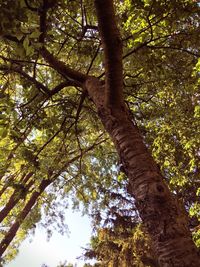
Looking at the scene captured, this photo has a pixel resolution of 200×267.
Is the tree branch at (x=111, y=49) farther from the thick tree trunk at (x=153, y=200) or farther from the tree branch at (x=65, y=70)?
the tree branch at (x=65, y=70)

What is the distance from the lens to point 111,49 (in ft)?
11.6

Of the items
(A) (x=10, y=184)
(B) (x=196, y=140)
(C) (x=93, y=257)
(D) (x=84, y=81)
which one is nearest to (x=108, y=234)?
(C) (x=93, y=257)

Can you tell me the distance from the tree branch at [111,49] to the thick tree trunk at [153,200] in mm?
157

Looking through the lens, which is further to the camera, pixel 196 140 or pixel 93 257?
pixel 93 257

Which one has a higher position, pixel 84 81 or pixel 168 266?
pixel 84 81

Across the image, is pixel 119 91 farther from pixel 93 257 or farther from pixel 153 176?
pixel 93 257

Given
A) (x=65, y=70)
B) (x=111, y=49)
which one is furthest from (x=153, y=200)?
(x=65, y=70)

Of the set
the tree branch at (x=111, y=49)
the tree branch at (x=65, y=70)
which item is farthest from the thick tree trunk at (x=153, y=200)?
the tree branch at (x=65, y=70)

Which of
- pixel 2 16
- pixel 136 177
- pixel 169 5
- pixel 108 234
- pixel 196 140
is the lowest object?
pixel 136 177

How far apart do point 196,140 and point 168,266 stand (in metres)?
6.63

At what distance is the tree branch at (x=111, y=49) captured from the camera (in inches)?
134

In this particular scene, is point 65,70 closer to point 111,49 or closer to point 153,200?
point 111,49

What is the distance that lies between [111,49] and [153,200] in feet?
5.39

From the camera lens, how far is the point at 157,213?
2.65 meters
